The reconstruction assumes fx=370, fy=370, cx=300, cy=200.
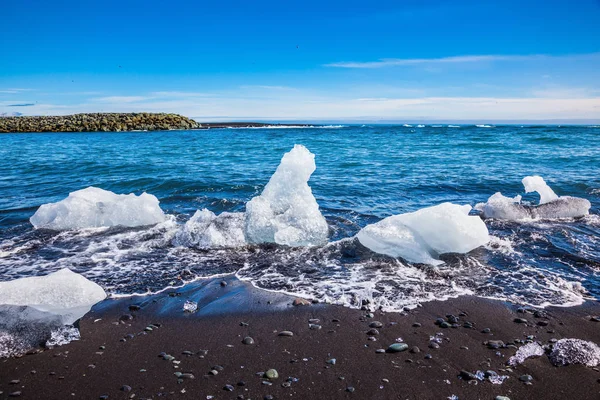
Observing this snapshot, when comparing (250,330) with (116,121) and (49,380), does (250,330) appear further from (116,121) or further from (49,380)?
(116,121)

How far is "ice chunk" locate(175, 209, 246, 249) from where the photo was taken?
659 cm

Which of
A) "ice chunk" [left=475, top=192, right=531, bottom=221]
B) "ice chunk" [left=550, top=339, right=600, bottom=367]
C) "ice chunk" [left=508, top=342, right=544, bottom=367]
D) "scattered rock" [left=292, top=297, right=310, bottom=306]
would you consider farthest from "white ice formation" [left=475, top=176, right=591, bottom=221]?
"scattered rock" [left=292, top=297, right=310, bottom=306]

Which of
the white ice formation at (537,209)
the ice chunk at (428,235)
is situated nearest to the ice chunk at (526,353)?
the ice chunk at (428,235)

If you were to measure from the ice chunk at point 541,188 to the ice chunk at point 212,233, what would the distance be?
24.1ft

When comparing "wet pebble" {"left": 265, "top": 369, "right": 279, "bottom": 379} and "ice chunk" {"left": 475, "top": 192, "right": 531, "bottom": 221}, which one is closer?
"wet pebble" {"left": 265, "top": 369, "right": 279, "bottom": 379}

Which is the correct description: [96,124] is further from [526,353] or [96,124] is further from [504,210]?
[526,353]

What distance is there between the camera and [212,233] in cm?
668

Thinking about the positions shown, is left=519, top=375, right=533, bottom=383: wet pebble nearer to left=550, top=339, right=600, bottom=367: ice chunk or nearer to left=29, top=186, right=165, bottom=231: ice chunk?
left=550, top=339, right=600, bottom=367: ice chunk

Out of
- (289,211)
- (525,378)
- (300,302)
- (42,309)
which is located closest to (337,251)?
(289,211)

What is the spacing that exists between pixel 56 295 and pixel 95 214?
4231 millimetres

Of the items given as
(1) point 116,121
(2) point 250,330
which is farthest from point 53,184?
(1) point 116,121

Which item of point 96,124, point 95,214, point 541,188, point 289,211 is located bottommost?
point 95,214

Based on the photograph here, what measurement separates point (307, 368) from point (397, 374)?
78cm

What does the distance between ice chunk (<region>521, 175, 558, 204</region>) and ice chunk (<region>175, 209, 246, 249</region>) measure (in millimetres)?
7355
